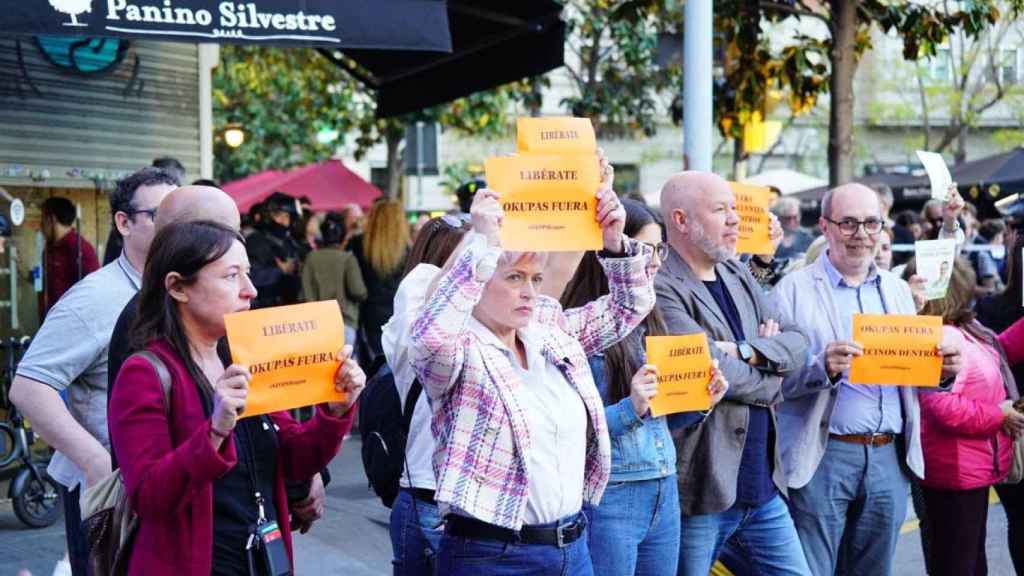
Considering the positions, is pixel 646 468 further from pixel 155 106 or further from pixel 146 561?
pixel 155 106

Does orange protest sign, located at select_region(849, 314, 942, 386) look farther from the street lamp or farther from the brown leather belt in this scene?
the street lamp

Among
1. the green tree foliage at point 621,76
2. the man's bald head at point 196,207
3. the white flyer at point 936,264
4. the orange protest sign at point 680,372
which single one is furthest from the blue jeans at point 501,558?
the green tree foliage at point 621,76

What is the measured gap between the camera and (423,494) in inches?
192

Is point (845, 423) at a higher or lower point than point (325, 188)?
lower

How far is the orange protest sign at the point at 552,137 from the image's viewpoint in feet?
14.4

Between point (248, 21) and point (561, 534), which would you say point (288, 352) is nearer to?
point (561, 534)

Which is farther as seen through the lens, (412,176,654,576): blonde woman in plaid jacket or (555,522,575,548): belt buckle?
(555,522,575,548): belt buckle

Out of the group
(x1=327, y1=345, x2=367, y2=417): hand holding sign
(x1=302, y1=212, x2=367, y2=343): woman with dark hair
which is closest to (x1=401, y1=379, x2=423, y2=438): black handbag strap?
(x1=327, y1=345, x2=367, y2=417): hand holding sign

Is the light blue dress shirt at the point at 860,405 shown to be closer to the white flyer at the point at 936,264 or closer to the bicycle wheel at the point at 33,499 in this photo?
the white flyer at the point at 936,264

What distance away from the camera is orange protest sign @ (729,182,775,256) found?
6.75 metres

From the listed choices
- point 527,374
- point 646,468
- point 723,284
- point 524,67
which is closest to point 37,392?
point 527,374

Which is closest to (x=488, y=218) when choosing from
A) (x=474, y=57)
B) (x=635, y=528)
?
(x=635, y=528)

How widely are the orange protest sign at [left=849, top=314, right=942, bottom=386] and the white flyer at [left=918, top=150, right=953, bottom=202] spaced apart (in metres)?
1.14

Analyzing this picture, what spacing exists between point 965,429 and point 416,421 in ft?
10.4
